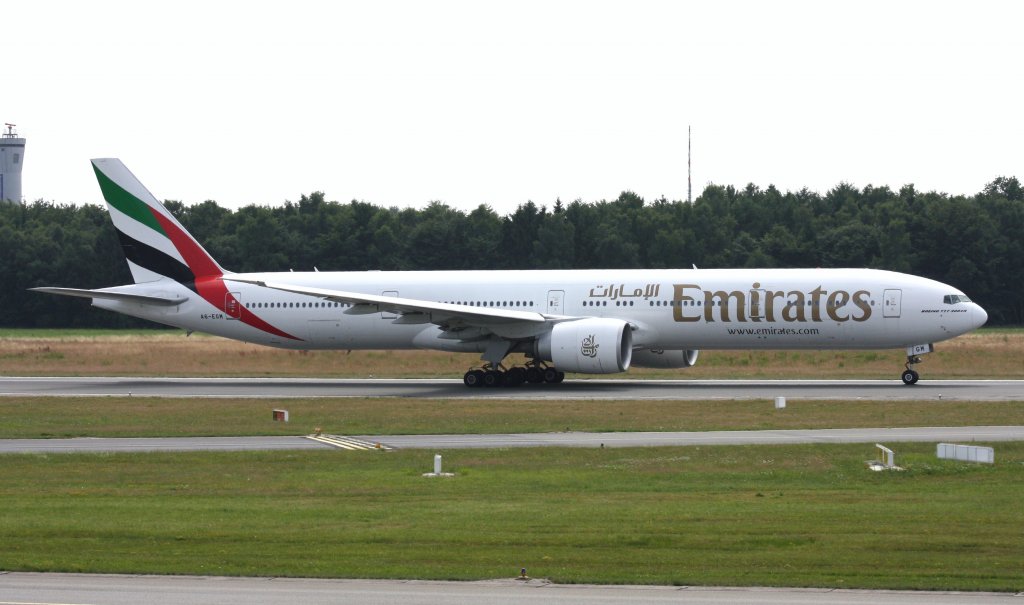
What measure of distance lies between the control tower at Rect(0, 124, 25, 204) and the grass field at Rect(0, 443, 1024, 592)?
496ft

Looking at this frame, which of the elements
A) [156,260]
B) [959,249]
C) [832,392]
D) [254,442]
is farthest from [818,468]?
[959,249]

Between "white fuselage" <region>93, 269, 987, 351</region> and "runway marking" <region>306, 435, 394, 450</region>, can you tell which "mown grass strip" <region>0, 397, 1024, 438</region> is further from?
"white fuselage" <region>93, 269, 987, 351</region>

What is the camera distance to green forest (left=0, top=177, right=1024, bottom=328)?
94.8m

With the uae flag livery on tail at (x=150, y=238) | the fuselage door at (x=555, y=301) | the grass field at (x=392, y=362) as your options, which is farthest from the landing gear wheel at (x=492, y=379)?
the uae flag livery on tail at (x=150, y=238)

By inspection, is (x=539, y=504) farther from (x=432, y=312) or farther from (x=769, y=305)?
(x=769, y=305)

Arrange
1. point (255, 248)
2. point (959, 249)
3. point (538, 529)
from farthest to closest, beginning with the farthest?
point (255, 248), point (959, 249), point (538, 529)

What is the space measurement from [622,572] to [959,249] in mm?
86005

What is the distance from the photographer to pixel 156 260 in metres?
49.3

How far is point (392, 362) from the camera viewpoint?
57594 mm

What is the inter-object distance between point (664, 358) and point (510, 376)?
17.9 ft

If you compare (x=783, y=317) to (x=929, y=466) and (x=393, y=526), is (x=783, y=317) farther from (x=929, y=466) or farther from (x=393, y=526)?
(x=393, y=526)

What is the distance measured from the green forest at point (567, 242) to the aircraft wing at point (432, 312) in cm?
4965

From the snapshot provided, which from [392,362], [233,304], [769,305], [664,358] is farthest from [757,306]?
[392,362]

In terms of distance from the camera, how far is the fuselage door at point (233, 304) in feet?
159
